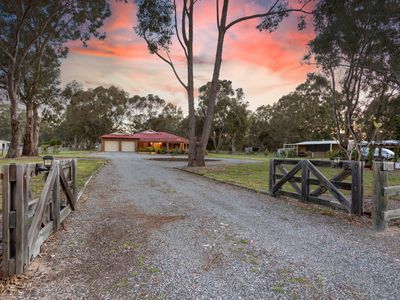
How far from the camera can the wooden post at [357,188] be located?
16.6 feet

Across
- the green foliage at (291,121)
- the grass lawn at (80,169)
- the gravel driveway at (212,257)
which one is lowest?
the gravel driveway at (212,257)

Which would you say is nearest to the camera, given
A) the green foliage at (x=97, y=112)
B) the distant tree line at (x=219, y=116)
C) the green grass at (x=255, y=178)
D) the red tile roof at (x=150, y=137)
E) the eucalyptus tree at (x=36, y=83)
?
the green grass at (x=255, y=178)

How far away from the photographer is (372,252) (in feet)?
11.5

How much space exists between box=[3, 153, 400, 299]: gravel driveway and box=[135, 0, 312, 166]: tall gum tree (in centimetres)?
1088

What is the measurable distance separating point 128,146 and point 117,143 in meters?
1.89

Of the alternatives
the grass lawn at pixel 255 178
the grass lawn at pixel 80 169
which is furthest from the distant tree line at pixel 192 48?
the grass lawn at pixel 80 169

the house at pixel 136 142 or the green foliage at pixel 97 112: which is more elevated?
the green foliage at pixel 97 112

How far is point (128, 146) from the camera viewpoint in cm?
4719

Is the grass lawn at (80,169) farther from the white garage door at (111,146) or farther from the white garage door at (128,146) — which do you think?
the white garage door at (128,146)

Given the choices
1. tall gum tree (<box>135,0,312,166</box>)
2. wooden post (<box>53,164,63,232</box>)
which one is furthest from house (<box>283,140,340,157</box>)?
wooden post (<box>53,164,63,232</box>)

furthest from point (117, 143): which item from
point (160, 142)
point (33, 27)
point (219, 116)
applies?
point (33, 27)

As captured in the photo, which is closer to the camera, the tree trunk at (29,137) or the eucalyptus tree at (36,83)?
the eucalyptus tree at (36,83)

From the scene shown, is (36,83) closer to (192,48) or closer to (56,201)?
(192,48)

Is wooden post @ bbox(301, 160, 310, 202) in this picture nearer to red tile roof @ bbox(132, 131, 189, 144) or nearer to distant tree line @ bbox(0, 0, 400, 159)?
distant tree line @ bbox(0, 0, 400, 159)
